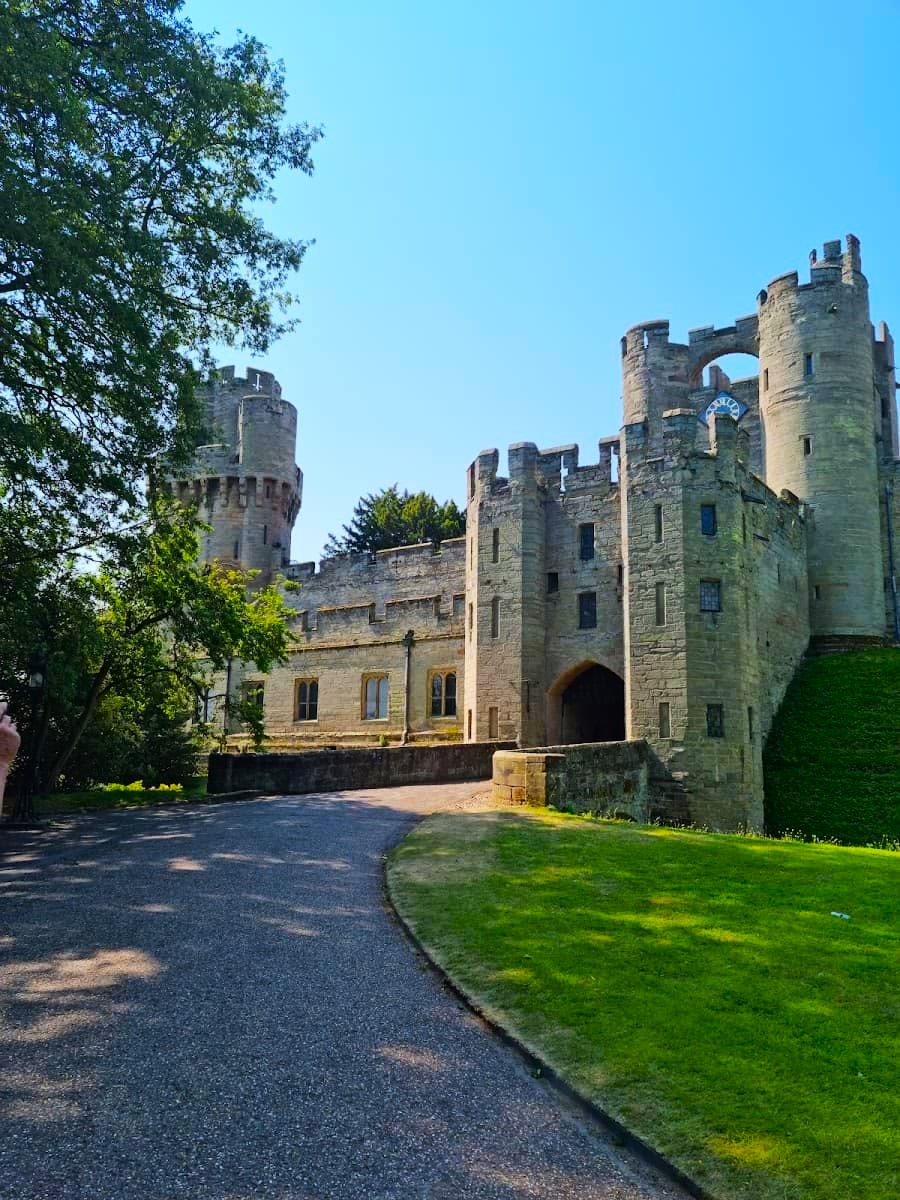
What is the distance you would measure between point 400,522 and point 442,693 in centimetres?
1862

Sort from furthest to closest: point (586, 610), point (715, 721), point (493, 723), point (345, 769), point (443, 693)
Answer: point (443, 693) < point (586, 610) < point (493, 723) < point (715, 721) < point (345, 769)

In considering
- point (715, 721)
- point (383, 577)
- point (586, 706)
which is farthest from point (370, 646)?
point (715, 721)

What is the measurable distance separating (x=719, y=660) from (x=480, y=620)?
781 centimetres

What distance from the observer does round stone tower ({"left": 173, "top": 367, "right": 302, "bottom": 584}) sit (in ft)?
126

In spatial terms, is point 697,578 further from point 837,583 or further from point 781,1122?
point 781,1122

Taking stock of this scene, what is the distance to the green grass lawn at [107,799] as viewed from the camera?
15836mm

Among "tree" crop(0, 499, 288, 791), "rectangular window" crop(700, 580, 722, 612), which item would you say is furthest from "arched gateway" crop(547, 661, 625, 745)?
"tree" crop(0, 499, 288, 791)

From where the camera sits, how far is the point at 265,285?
14375 millimetres

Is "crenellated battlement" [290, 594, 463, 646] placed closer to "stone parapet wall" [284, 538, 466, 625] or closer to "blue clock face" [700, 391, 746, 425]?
"stone parapet wall" [284, 538, 466, 625]

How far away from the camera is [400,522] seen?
4731 cm

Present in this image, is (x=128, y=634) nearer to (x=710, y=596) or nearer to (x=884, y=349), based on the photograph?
(x=710, y=596)

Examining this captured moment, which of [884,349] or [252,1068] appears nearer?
[252,1068]

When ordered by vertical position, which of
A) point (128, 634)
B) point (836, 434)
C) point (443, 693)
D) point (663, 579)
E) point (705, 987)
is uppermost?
point (836, 434)

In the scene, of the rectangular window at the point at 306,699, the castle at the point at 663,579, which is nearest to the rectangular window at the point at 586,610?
the castle at the point at 663,579
